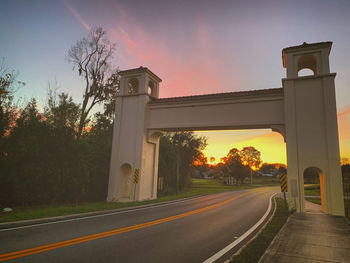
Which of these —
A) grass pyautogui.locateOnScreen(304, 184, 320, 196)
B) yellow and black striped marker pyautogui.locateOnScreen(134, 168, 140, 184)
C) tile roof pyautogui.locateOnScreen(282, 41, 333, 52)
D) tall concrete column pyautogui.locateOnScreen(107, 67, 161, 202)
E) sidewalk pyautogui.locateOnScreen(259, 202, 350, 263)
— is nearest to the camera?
sidewalk pyautogui.locateOnScreen(259, 202, 350, 263)

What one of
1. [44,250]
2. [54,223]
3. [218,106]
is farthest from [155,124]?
[44,250]

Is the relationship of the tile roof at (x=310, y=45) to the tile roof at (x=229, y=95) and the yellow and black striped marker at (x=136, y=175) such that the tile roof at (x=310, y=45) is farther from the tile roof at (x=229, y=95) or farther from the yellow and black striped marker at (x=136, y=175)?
the yellow and black striped marker at (x=136, y=175)

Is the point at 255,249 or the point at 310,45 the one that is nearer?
the point at 255,249

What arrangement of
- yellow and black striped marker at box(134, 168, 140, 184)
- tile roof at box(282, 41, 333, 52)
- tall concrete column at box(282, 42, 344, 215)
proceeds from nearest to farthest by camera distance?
1. tall concrete column at box(282, 42, 344, 215)
2. tile roof at box(282, 41, 333, 52)
3. yellow and black striped marker at box(134, 168, 140, 184)

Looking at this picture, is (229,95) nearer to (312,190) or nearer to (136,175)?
(136,175)

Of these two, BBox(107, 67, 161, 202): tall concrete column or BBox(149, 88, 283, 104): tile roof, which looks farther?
BBox(107, 67, 161, 202): tall concrete column

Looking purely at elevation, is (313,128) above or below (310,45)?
below

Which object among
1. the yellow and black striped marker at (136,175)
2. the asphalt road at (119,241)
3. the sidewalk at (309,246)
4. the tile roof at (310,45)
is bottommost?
the asphalt road at (119,241)

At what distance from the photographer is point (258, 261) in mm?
4551

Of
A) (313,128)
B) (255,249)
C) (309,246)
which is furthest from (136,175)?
(309,246)

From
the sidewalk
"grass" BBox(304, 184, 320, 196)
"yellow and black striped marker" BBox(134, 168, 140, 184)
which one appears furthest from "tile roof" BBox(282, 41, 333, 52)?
"grass" BBox(304, 184, 320, 196)

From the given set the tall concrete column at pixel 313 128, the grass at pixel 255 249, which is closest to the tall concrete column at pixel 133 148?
the tall concrete column at pixel 313 128

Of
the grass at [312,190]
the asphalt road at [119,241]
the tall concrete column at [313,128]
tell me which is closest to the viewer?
the asphalt road at [119,241]

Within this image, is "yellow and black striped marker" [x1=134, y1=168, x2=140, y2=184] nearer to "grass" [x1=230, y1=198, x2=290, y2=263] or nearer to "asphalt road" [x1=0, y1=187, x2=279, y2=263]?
"asphalt road" [x1=0, y1=187, x2=279, y2=263]
